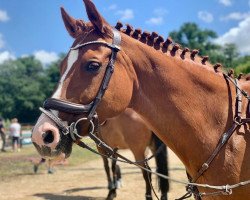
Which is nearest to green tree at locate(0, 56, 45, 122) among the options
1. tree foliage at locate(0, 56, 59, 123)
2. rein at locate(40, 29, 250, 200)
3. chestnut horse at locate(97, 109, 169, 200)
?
tree foliage at locate(0, 56, 59, 123)

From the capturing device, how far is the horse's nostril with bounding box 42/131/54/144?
2627 mm

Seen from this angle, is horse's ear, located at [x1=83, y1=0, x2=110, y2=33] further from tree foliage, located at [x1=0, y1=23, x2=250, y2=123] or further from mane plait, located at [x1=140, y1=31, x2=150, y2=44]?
tree foliage, located at [x1=0, y1=23, x2=250, y2=123]

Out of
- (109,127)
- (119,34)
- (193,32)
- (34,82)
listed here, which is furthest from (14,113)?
(119,34)

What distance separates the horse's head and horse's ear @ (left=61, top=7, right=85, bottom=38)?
167 millimetres

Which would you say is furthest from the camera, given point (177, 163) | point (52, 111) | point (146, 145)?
point (177, 163)

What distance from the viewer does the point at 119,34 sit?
295 cm

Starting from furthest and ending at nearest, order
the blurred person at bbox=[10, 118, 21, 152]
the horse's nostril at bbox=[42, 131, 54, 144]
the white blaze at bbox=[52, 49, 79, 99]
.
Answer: the blurred person at bbox=[10, 118, 21, 152]
the white blaze at bbox=[52, 49, 79, 99]
the horse's nostril at bbox=[42, 131, 54, 144]

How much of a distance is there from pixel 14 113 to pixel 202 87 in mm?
61611

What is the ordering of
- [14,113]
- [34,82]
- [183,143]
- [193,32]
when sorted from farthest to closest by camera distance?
[193,32] < [34,82] < [14,113] < [183,143]

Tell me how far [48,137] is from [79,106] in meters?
0.33

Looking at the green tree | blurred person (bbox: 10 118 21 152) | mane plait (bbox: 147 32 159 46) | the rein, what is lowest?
the rein

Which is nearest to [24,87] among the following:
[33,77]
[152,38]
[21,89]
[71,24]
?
[21,89]

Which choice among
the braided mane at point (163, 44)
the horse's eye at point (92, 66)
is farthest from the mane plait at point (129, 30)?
the horse's eye at point (92, 66)

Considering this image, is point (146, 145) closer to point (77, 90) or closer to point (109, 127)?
point (109, 127)
